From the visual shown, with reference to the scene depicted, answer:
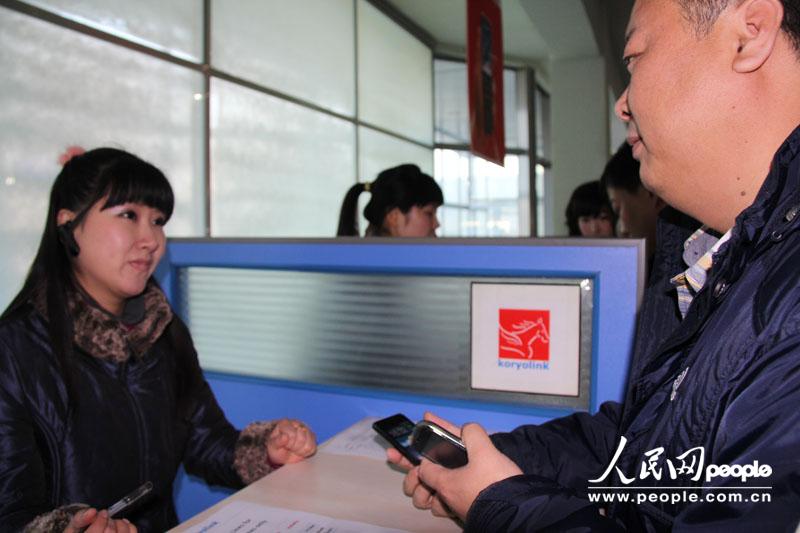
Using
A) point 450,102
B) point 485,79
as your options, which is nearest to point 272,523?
point 485,79

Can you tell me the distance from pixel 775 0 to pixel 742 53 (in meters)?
0.06

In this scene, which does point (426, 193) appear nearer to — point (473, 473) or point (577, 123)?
point (473, 473)

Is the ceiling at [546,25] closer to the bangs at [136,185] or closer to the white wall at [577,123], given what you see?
the white wall at [577,123]

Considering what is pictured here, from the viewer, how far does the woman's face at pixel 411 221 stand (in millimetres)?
2557

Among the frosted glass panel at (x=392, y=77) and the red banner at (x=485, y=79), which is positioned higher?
the frosted glass panel at (x=392, y=77)

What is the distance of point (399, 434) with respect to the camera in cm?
118

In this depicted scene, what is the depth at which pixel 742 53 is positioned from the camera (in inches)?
26.0

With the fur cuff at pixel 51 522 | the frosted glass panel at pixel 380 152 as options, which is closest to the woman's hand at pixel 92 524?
the fur cuff at pixel 51 522

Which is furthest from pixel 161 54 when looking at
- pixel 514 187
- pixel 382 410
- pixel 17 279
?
pixel 514 187

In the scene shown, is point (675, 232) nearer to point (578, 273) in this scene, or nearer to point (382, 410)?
point (578, 273)

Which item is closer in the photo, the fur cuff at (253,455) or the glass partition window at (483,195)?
the fur cuff at (253,455)

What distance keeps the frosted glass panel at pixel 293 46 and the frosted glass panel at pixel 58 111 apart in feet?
1.83

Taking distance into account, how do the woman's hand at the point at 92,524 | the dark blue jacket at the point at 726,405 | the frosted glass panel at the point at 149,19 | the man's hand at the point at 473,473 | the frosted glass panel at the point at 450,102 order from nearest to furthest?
the dark blue jacket at the point at 726,405
the man's hand at the point at 473,473
the woman's hand at the point at 92,524
the frosted glass panel at the point at 149,19
the frosted glass panel at the point at 450,102

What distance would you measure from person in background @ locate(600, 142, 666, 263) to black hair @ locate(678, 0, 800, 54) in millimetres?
1528
